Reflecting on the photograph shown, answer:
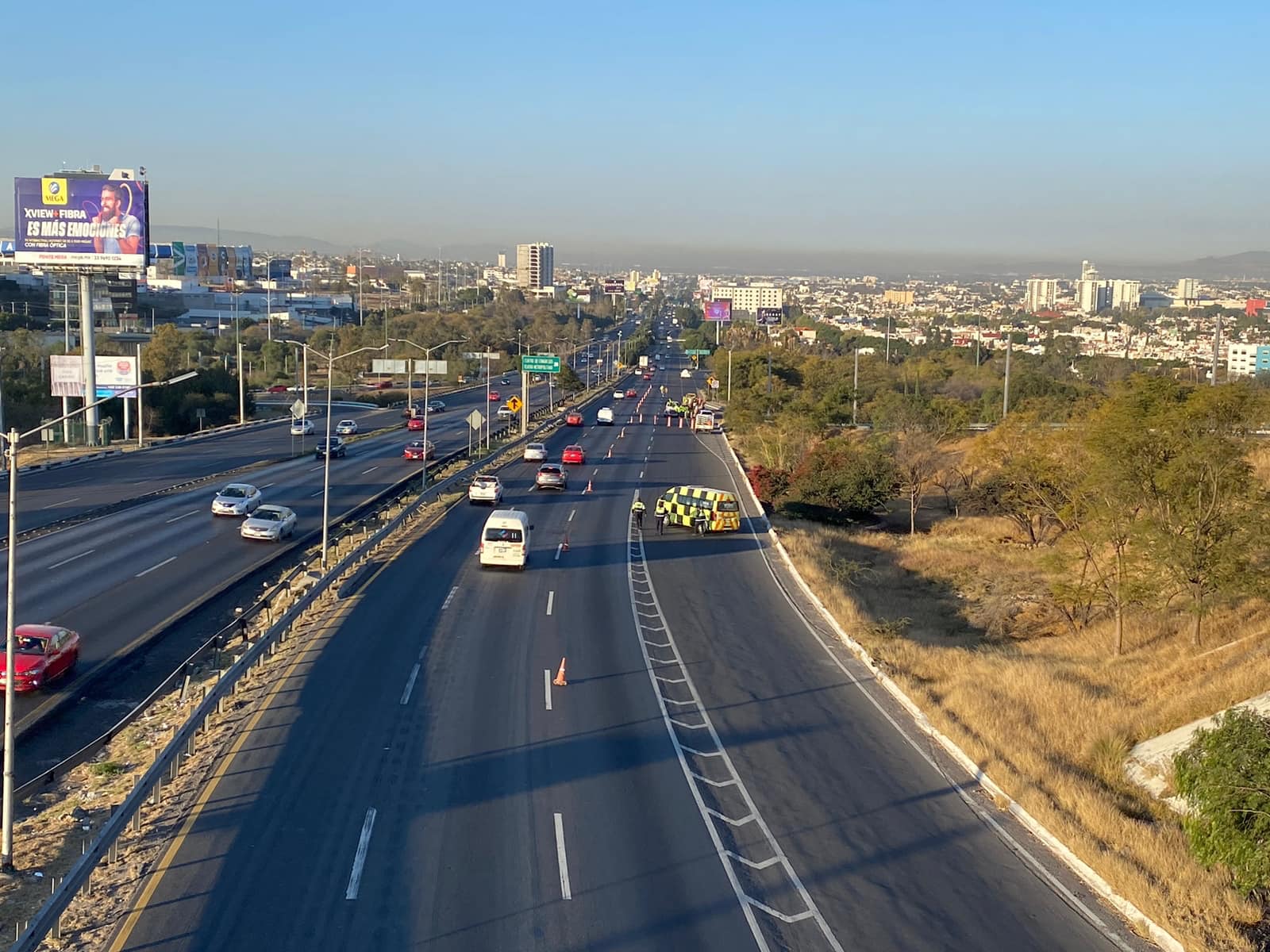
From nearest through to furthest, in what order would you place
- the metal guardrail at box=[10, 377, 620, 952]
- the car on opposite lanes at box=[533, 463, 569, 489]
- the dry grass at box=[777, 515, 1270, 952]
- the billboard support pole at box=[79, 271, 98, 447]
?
the metal guardrail at box=[10, 377, 620, 952] → the dry grass at box=[777, 515, 1270, 952] → the car on opposite lanes at box=[533, 463, 569, 489] → the billboard support pole at box=[79, 271, 98, 447]

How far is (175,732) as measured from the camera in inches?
603

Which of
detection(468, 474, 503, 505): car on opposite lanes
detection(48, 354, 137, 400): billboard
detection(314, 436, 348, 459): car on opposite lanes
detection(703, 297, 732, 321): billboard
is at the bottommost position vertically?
detection(314, 436, 348, 459): car on opposite lanes

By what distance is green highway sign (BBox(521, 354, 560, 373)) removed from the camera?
74456 mm

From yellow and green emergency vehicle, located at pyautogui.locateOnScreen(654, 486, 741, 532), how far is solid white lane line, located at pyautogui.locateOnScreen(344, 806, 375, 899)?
23895mm

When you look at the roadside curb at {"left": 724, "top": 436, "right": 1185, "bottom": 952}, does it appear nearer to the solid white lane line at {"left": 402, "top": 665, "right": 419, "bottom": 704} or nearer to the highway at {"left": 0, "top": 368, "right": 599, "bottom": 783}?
the solid white lane line at {"left": 402, "top": 665, "right": 419, "bottom": 704}

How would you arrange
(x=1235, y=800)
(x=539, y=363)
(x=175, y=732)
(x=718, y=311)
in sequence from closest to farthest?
(x=1235, y=800) → (x=175, y=732) → (x=539, y=363) → (x=718, y=311)

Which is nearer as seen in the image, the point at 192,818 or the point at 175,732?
the point at 192,818

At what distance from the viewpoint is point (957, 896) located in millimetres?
12234

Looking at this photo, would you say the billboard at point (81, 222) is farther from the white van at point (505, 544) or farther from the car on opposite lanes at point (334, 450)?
the white van at point (505, 544)

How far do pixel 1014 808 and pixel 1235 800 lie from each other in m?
3.17

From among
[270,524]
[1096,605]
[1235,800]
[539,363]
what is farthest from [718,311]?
[1235,800]

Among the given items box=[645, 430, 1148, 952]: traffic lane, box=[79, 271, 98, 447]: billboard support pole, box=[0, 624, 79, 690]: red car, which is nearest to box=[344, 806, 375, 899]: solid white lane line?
box=[645, 430, 1148, 952]: traffic lane

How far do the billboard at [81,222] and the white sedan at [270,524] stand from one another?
32.0 m

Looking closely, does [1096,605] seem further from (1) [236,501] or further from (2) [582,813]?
(1) [236,501]
